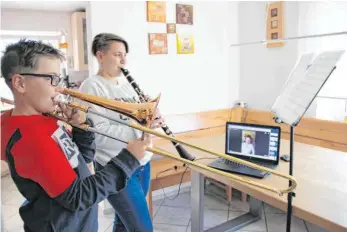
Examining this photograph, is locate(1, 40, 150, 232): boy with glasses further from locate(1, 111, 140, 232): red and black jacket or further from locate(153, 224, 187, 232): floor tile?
locate(153, 224, 187, 232): floor tile

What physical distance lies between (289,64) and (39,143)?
8.53 feet

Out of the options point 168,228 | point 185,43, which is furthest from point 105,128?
point 185,43

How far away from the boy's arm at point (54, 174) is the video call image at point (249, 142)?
3.63ft

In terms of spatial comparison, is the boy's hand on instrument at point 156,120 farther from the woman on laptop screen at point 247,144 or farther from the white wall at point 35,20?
the white wall at point 35,20

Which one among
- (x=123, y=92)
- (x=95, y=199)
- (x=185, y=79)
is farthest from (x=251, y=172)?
(x=185, y=79)

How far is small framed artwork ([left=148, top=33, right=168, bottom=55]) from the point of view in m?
2.71

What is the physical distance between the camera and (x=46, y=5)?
4.95 m

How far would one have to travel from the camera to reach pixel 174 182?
252cm

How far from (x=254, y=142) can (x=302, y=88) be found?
0.60 m

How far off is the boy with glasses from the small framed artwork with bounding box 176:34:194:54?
2.07m

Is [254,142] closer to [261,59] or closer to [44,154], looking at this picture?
[44,154]

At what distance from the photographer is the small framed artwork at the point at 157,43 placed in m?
2.71

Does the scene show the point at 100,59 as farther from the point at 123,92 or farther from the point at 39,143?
the point at 39,143

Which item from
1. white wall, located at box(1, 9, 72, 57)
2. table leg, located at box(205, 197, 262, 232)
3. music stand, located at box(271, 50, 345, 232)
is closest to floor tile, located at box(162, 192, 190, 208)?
table leg, located at box(205, 197, 262, 232)
